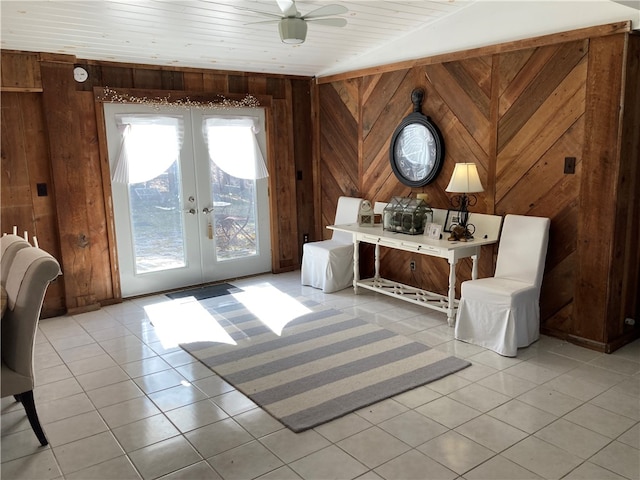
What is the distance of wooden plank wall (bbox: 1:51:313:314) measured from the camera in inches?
184

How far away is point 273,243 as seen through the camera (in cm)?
649

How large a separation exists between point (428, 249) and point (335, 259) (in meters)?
1.38

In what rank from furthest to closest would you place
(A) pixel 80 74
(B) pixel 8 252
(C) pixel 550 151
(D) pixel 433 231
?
(A) pixel 80 74 → (D) pixel 433 231 → (C) pixel 550 151 → (B) pixel 8 252

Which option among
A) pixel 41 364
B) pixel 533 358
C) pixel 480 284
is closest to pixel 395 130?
pixel 480 284

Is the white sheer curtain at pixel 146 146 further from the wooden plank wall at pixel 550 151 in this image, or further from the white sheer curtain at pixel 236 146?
the wooden plank wall at pixel 550 151

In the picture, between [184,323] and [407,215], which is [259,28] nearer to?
[407,215]

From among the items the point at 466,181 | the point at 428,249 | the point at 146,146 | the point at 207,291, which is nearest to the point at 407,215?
the point at 428,249

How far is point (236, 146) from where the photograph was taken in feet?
19.8

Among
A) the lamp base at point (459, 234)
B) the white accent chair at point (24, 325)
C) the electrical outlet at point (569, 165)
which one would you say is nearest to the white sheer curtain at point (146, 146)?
the white accent chair at point (24, 325)

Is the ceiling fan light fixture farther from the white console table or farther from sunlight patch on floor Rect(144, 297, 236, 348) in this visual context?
sunlight patch on floor Rect(144, 297, 236, 348)

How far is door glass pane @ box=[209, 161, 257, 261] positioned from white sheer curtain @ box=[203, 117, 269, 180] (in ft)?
0.30

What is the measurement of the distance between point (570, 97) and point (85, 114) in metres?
4.36

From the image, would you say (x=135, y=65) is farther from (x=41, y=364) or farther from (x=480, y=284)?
(x=480, y=284)

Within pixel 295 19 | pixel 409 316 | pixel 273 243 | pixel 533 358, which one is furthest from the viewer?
pixel 273 243
